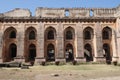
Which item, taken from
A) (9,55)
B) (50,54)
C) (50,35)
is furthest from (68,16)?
(9,55)

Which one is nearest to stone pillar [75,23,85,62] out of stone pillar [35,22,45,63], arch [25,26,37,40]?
stone pillar [35,22,45,63]

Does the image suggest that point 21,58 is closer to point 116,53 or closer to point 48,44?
point 48,44

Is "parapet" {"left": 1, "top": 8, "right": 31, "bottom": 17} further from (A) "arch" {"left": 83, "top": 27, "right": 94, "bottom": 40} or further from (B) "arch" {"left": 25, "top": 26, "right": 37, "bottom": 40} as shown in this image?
(A) "arch" {"left": 83, "top": 27, "right": 94, "bottom": 40}

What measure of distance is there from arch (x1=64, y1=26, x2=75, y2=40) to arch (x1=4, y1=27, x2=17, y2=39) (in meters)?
8.26

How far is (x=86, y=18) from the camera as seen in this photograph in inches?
1176

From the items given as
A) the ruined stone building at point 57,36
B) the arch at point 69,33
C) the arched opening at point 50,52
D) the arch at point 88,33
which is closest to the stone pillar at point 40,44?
the ruined stone building at point 57,36

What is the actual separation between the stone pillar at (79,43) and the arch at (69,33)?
0.86 m

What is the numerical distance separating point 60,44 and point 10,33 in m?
8.44

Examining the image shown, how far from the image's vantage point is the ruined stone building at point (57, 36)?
28.8m

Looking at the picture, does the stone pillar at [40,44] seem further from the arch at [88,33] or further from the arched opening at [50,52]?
the arch at [88,33]

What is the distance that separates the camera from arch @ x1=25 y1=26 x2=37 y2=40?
2988 centimetres

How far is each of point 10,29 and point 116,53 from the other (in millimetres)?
Answer: 17270

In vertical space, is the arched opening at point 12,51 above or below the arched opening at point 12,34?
below

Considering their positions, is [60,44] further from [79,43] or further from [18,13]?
[18,13]
